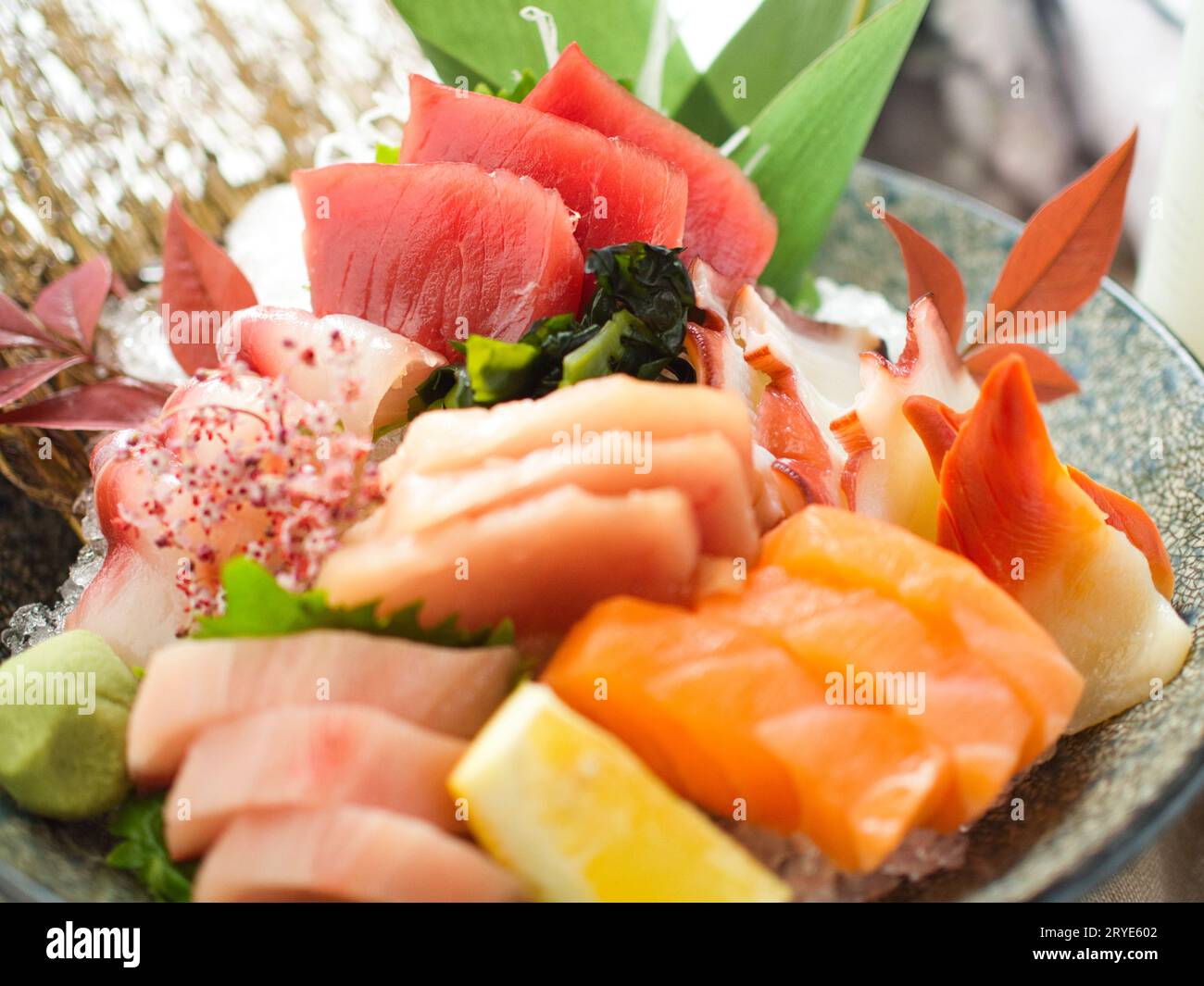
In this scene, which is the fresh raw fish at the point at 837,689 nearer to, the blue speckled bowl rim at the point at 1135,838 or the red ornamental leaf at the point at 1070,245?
the blue speckled bowl rim at the point at 1135,838

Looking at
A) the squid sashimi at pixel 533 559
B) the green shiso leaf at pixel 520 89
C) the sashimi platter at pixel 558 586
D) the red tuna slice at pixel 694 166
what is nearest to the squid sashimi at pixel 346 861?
the sashimi platter at pixel 558 586

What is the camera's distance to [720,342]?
1406 millimetres

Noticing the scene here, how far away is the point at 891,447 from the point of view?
4.48 feet

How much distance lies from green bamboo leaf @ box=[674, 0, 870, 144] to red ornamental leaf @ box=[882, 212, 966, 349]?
48 centimetres

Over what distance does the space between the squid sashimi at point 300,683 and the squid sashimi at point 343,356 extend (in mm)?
351

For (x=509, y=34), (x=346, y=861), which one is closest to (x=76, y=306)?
(x=509, y=34)

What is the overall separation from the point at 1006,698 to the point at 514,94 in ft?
4.14

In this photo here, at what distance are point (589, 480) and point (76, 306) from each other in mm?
1165

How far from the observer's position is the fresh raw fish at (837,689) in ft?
3.26

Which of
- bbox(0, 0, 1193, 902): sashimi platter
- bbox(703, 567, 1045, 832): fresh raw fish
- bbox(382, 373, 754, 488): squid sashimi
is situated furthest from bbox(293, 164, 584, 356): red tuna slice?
bbox(703, 567, 1045, 832): fresh raw fish

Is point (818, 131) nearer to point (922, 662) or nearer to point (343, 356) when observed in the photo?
point (343, 356)

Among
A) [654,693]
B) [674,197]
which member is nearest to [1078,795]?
[654,693]

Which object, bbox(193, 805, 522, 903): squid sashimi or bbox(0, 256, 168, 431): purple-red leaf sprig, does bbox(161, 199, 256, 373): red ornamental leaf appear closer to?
bbox(0, 256, 168, 431): purple-red leaf sprig

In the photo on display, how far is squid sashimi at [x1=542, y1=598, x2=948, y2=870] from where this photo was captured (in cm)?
98
